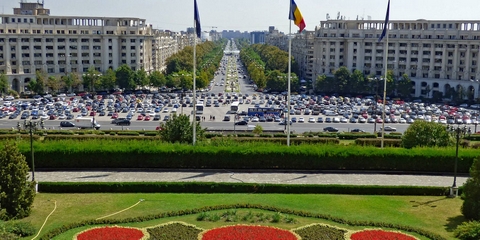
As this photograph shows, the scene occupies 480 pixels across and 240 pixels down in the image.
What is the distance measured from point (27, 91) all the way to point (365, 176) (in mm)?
94891

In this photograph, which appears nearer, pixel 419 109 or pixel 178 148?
pixel 178 148

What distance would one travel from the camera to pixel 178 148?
3819 cm

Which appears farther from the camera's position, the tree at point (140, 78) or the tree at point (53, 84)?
the tree at point (140, 78)

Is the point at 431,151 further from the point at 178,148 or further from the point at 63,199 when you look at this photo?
the point at 63,199

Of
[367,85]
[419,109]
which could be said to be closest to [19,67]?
[367,85]

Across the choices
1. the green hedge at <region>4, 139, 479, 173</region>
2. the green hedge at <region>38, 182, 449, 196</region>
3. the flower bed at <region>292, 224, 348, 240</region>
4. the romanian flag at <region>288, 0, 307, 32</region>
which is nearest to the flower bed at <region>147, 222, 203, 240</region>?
the flower bed at <region>292, 224, 348, 240</region>

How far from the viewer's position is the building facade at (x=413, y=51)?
104438 millimetres

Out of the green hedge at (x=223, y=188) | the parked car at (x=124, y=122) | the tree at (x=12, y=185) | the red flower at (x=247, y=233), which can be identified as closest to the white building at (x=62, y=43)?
the parked car at (x=124, y=122)

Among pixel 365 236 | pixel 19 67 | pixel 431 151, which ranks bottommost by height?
pixel 365 236

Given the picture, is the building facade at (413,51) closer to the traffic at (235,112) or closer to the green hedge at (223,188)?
the traffic at (235,112)

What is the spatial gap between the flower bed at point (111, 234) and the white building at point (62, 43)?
96.5 m

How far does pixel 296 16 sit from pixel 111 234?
2180cm

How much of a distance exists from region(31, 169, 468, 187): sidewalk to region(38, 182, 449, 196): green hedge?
2.26 meters

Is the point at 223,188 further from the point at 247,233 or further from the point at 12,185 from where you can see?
the point at 12,185
